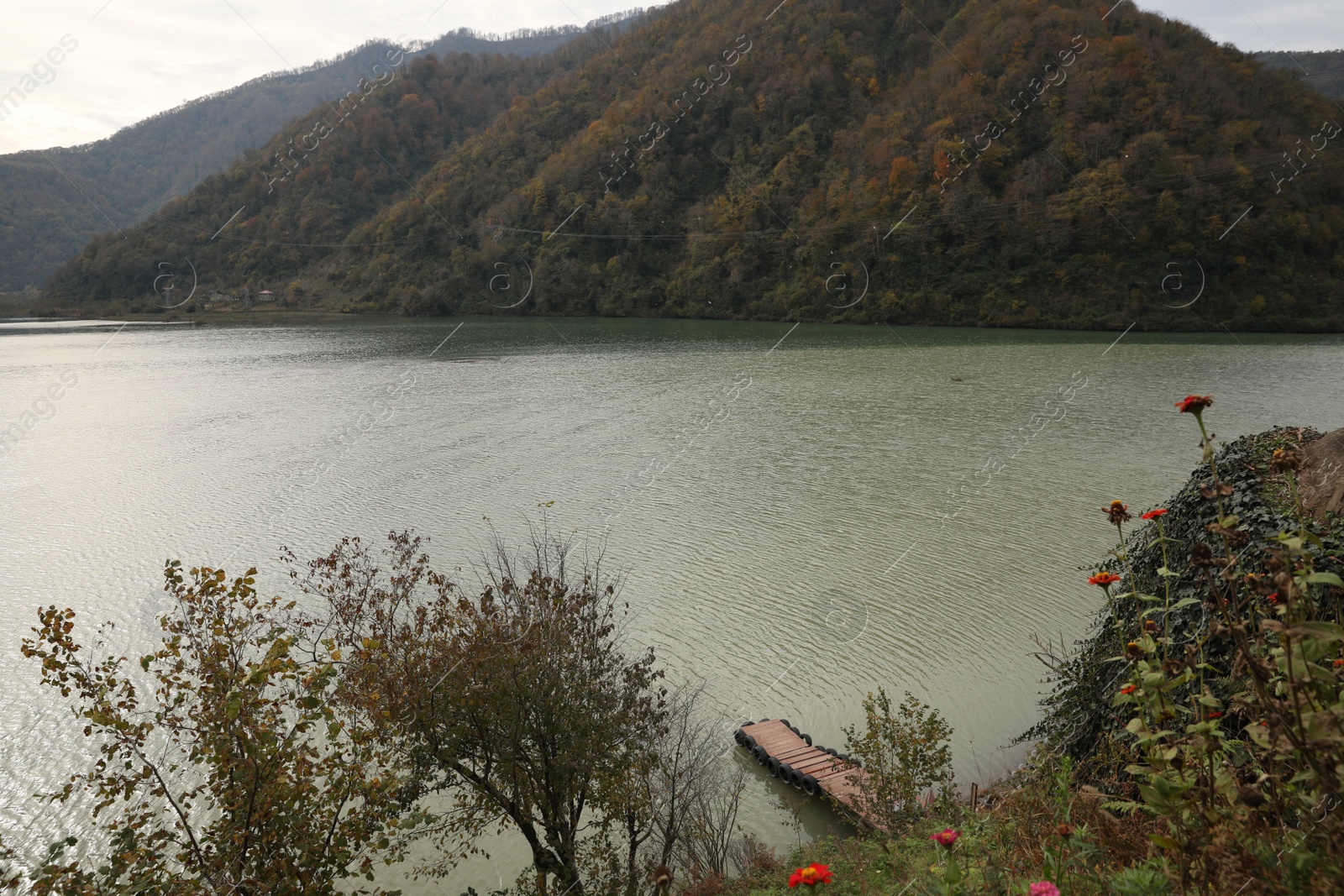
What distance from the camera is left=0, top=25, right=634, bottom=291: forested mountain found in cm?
9125

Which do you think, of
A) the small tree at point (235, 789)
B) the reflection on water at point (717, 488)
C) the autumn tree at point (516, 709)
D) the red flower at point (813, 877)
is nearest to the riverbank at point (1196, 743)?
the red flower at point (813, 877)

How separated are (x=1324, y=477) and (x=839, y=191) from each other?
72181 mm

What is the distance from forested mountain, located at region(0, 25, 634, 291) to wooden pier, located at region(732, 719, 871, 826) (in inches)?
4164

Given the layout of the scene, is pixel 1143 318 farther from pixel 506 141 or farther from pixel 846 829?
pixel 506 141

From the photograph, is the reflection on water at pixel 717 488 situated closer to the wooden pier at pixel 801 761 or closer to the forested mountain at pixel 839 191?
the wooden pier at pixel 801 761

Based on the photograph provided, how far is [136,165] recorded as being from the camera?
397ft

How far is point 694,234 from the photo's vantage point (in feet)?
265

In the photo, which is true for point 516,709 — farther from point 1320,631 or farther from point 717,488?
point 717,488

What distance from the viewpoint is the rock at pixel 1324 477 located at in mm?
6020

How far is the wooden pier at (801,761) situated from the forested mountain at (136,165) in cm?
10577

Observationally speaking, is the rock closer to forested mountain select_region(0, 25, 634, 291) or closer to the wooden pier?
the wooden pier

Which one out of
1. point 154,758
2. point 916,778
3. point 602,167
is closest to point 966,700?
point 916,778

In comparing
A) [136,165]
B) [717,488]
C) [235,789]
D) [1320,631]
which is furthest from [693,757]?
[136,165]

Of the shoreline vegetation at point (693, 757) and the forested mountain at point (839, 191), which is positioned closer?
the shoreline vegetation at point (693, 757)
